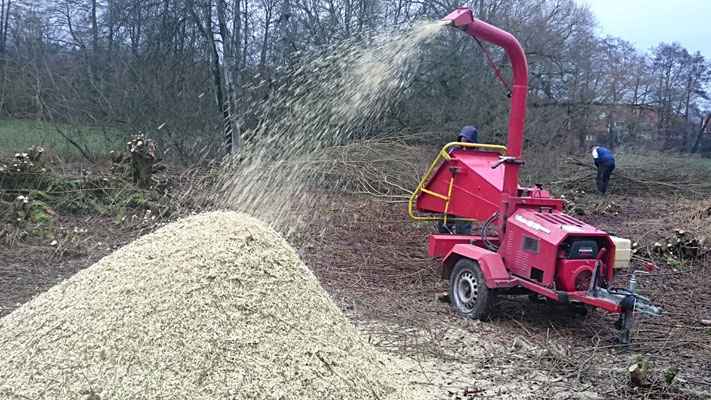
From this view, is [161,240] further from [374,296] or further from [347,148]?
[347,148]

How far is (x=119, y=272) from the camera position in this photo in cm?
343

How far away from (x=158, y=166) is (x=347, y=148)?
3258mm

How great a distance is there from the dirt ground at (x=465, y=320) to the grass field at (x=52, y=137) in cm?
337

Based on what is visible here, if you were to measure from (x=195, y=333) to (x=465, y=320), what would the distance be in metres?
2.92

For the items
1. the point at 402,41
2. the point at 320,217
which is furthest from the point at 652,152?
the point at 402,41

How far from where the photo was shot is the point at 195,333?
2.95 m

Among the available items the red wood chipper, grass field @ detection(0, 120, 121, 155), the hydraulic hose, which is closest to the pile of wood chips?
the red wood chipper

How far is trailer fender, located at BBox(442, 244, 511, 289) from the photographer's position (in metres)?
5.07

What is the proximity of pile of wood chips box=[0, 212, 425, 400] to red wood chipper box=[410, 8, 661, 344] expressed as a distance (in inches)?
71.4

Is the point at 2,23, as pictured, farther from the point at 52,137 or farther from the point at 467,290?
the point at 467,290

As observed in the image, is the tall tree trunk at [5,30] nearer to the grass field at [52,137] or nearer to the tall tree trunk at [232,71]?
the grass field at [52,137]

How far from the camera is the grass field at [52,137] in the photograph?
1089 centimetres

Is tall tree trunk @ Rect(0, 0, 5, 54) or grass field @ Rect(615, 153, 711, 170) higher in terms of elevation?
tall tree trunk @ Rect(0, 0, 5, 54)

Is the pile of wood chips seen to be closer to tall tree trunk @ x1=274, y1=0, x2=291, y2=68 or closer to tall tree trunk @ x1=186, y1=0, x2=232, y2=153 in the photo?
tall tree trunk @ x1=186, y1=0, x2=232, y2=153
